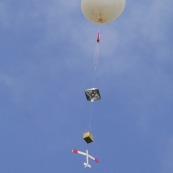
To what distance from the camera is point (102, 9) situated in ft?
102

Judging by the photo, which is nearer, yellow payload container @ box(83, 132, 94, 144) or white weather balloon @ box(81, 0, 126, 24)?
white weather balloon @ box(81, 0, 126, 24)

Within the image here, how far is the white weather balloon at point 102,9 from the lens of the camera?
102ft

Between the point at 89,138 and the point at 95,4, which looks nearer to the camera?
the point at 95,4

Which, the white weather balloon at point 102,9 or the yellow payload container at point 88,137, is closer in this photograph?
the white weather balloon at point 102,9

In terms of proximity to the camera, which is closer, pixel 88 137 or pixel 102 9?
pixel 102 9

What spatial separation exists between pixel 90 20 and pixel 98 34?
796 mm

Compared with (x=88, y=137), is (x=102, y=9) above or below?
above

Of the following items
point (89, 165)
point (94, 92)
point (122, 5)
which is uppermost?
point (122, 5)

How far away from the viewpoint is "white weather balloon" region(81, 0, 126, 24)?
3112cm

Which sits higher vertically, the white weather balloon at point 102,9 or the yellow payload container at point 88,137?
the white weather balloon at point 102,9

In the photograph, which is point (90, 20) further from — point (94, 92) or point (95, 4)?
point (94, 92)

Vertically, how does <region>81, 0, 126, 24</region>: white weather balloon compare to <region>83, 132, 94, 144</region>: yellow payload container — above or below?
above

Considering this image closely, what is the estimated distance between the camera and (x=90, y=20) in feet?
106

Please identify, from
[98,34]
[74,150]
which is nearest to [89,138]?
[74,150]
